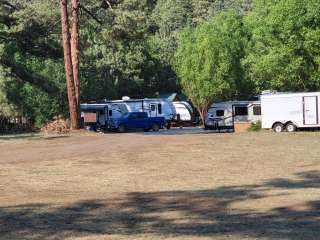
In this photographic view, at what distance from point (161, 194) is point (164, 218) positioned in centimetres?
232

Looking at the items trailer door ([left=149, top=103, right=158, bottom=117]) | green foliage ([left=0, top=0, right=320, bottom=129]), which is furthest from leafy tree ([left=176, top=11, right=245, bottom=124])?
trailer door ([left=149, top=103, right=158, bottom=117])

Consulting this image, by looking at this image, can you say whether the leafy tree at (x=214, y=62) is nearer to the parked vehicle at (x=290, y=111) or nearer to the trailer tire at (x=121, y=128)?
the trailer tire at (x=121, y=128)

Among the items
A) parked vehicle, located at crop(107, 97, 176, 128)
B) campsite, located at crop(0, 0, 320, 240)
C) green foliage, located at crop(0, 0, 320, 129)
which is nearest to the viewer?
campsite, located at crop(0, 0, 320, 240)

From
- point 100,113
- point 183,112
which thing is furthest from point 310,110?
point 183,112

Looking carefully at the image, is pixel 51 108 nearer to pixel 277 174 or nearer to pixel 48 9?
pixel 48 9

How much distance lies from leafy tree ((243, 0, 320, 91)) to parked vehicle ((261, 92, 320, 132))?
215 centimetres

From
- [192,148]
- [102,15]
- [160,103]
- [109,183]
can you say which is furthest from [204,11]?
[109,183]

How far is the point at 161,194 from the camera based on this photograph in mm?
11242

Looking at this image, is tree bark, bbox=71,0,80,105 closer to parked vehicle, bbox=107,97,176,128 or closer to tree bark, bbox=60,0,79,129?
tree bark, bbox=60,0,79,129

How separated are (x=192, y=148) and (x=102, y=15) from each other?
16.4 metres

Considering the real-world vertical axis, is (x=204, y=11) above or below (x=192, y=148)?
above

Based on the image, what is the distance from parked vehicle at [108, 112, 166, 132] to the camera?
47.2m

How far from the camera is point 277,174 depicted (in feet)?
46.4

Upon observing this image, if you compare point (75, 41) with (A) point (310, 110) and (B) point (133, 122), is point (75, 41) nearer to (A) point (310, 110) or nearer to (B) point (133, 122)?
(A) point (310, 110)
